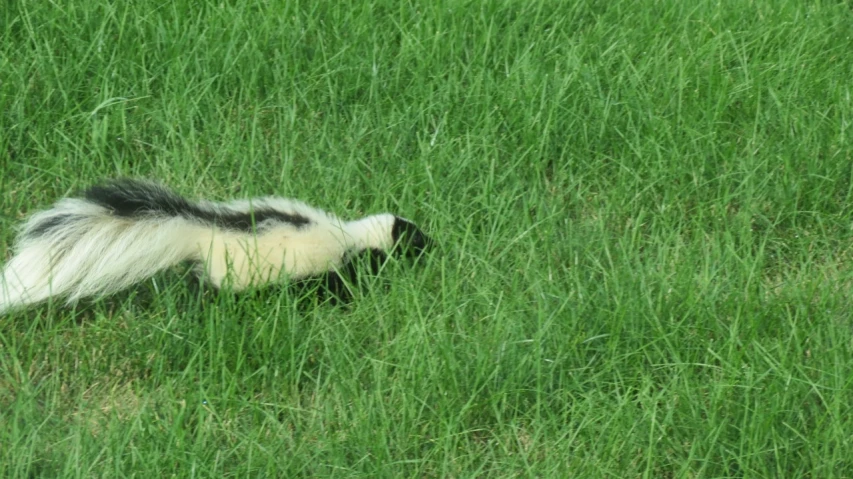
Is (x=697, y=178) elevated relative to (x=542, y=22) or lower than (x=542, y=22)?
lower

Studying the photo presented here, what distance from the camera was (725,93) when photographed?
402 cm

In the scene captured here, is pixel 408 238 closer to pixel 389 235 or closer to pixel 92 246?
pixel 389 235

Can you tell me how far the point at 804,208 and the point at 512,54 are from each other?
1.22 metres

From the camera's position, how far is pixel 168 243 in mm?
3031

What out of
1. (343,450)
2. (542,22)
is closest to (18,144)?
(343,450)

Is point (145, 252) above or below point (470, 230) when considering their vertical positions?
above

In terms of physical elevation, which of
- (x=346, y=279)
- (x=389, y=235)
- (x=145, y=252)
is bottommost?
(x=346, y=279)

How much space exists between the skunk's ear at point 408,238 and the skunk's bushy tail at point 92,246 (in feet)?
2.13

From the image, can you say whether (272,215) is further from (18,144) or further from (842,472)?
(842,472)

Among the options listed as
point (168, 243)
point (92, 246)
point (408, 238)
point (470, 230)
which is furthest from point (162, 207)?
point (470, 230)

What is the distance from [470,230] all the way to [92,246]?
115cm

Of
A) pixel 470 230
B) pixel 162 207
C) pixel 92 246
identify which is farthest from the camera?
pixel 470 230

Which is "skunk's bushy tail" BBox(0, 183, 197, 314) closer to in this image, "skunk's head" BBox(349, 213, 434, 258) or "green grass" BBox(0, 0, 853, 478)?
"green grass" BBox(0, 0, 853, 478)

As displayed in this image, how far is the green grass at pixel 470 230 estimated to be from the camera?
278cm
